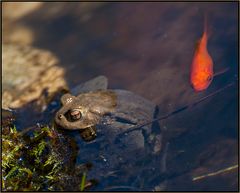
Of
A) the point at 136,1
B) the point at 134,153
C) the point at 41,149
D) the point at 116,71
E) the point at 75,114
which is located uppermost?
the point at 136,1

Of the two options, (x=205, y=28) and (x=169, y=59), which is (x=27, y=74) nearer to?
(x=169, y=59)

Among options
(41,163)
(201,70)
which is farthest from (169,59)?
(41,163)

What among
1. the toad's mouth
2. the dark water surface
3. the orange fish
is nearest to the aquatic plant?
the toad's mouth

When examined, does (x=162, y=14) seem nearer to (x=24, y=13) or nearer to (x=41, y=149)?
(x=24, y=13)

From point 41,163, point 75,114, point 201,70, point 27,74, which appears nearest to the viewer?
point 41,163

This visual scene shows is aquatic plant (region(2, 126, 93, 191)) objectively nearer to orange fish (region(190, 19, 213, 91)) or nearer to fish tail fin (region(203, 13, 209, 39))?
orange fish (region(190, 19, 213, 91))

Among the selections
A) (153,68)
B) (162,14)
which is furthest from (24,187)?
(162,14)

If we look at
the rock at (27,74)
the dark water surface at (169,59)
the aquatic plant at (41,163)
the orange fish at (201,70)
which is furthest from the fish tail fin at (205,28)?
the aquatic plant at (41,163)
